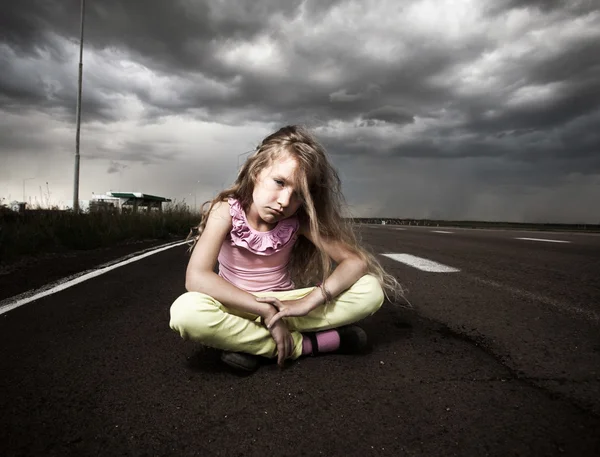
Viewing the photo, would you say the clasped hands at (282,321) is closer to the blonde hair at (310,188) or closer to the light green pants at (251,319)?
the light green pants at (251,319)

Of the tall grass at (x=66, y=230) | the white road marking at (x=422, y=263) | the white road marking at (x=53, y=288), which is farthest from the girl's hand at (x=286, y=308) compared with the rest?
the tall grass at (x=66, y=230)

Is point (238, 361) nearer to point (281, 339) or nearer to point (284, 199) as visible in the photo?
point (281, 339)

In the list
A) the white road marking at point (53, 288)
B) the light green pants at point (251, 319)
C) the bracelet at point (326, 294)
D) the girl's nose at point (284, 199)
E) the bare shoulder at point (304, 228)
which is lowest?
the white road marking at point (53, 288)

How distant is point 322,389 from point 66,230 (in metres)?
8.55

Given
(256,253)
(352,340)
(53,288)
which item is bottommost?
(53,288)

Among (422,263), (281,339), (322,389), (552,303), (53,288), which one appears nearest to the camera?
(322,389)

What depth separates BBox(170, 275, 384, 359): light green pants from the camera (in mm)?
2287

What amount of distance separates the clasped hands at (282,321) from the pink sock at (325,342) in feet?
0.39

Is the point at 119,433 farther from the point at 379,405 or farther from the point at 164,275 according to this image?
the point at 164,275

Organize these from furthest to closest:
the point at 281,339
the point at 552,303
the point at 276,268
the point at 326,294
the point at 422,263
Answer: the point at 422,263 < the point at 552,303 < the point at 276,268 < the point at 326,294 < the point at 281,339

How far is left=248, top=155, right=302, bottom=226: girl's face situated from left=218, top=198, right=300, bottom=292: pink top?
160 mm

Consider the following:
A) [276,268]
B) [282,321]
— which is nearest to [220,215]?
Result: [276,268]

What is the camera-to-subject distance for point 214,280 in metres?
2.39

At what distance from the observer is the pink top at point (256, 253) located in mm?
2703
